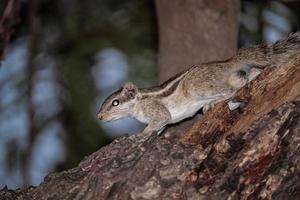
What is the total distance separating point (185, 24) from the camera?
A: 235 inches

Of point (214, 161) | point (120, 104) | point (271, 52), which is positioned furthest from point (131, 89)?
point (214, 161)

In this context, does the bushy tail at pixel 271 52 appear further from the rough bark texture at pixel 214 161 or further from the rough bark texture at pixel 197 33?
the rough bark texture at pixel 197 33

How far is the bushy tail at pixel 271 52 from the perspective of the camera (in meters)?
4.81

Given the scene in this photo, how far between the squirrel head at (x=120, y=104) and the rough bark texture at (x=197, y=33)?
66cm

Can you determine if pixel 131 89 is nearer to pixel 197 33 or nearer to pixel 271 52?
pixel 197 33

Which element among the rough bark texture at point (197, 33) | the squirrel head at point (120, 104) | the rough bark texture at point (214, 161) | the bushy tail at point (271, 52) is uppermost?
the rough bark texture at point (197, 33)

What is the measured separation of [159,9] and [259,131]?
2.46m

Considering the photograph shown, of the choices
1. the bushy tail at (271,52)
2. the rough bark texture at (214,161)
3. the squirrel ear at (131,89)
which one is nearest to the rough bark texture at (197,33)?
the squirrel ear at (131,89)

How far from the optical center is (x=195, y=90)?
5.04 meters

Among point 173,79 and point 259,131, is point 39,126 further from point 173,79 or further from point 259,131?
point 259,131

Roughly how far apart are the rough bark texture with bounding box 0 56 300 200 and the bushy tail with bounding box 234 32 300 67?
0.37 metres

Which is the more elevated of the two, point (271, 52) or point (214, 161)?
point (271, 52)

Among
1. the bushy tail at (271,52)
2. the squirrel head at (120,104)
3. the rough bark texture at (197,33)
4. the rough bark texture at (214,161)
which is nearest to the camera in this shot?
the rough bark texture at (214,161)

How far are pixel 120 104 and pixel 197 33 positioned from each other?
104 cm
